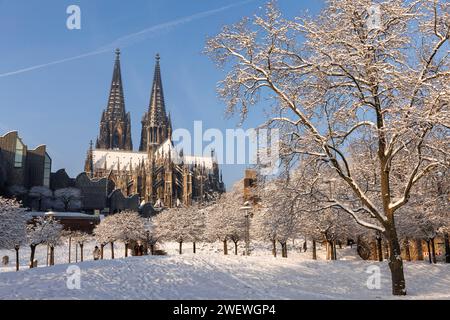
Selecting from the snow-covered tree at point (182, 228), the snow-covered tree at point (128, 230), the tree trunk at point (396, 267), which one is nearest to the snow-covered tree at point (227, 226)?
the snow-covered tree at point (182, 228)

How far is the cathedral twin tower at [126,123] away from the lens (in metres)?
130

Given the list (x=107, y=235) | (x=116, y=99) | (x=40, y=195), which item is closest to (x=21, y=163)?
(x=40, y=195)

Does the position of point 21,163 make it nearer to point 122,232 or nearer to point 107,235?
point 107,235

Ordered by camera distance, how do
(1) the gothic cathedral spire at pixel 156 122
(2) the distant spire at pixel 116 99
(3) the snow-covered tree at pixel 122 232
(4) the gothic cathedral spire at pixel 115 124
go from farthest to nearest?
(2) the distant spire at pixel 116 99
(4) the gothic cathedral spire at pixel 115 124
(1) the gothic cathedral spire at pixel 156 122
(3) the snow-covered tree at pixel 122 232

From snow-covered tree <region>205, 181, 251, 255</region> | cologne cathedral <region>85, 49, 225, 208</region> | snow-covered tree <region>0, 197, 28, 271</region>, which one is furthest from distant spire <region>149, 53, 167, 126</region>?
snow-covered tree <region>0, 197, 28, 271</region>

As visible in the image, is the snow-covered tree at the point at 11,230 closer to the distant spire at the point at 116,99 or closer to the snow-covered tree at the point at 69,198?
the snow-covered tree at the point at 69,198

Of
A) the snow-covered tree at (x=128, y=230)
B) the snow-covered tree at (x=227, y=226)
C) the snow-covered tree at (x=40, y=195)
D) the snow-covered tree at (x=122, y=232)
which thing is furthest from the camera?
the snow-covered tree at (x=40, y=195)

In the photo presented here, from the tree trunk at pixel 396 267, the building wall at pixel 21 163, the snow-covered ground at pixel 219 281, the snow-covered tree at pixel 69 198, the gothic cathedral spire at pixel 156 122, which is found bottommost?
the snow-covered ground at pixel 219 281

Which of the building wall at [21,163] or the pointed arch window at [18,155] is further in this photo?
the pointed arch window at [18,155]

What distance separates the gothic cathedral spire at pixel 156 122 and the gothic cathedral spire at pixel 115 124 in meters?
5.22

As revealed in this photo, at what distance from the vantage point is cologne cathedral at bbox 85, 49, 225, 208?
343 ft

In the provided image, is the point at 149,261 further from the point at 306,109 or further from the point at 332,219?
the point at 332,219

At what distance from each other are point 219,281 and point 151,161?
3671 inches

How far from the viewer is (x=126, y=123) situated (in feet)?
449
